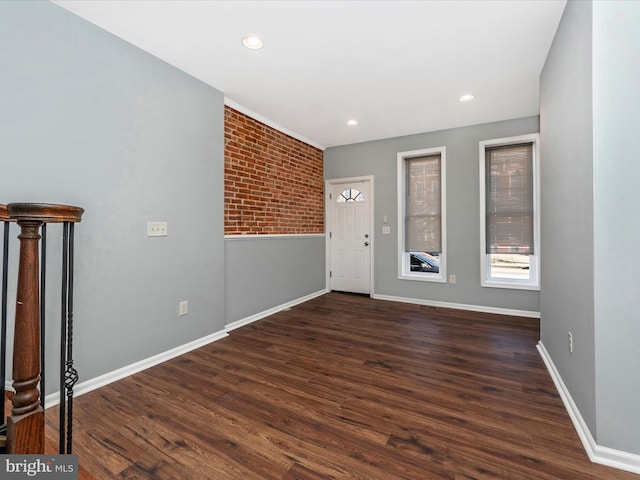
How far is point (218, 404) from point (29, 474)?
3.49ft

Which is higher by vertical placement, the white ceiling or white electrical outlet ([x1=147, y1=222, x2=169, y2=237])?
the white ceiling

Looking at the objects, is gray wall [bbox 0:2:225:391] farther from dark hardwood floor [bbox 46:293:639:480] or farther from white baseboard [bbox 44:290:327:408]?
dark hardwood floor [bbox 46:293:639:480]

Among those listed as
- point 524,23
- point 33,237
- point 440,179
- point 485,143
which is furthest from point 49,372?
point 485,143

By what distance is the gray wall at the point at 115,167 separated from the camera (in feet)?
5.90

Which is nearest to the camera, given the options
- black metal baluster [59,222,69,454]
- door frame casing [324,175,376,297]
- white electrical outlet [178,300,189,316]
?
black metal baluster [59,222,69,454]

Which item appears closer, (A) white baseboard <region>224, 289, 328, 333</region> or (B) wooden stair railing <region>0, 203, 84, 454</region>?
(B) wooden stair railing <region>0, 203, 84, 454</region>

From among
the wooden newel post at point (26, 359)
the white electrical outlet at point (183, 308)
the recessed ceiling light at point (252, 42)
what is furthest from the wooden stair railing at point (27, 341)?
the recessed ceiling light at point (252, 42)

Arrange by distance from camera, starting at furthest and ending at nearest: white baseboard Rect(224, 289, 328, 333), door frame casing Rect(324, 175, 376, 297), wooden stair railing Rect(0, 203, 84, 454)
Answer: door frame casing Rect(324, 175, 376, 297), white baseboard Rect(224, 289, 328, 333), wooden stair railing Rect(0, 203, 84, 454)

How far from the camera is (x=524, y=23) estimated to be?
2.10 m

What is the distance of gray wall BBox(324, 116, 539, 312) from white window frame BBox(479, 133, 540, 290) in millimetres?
62

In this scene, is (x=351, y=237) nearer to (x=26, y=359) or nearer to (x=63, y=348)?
(x=63, y=348)

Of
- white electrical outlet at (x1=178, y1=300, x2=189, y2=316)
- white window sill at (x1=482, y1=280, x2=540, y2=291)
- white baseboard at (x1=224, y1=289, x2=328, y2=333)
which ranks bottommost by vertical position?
white baseboard at (x1=224, y1=289, x2=328, y2=333)

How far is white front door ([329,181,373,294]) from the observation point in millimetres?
4938

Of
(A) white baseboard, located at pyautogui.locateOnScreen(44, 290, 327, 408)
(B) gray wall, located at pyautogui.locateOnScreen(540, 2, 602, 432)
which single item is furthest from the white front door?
(B) gray wall, located at pyautogui.locateOnScreen(540, 2, 602, 432)
